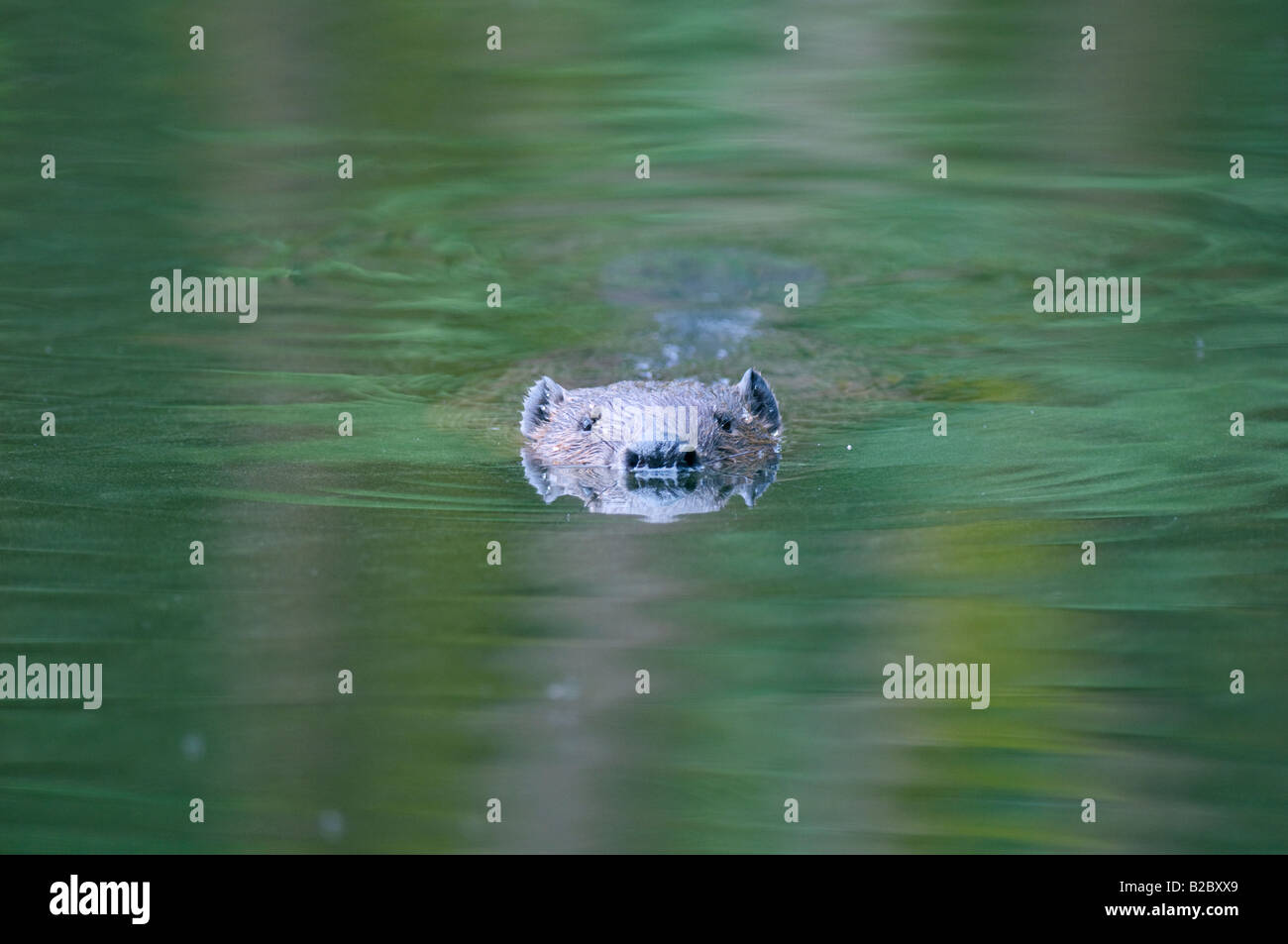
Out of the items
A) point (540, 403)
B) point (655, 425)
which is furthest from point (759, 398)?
point (540, 403)

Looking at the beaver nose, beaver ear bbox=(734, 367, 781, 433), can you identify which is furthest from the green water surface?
the beaver nose

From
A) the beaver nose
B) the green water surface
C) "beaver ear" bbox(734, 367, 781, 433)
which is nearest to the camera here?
the green water surface

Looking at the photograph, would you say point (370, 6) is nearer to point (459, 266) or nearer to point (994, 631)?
point (459, 266)

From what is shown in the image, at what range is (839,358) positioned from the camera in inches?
327

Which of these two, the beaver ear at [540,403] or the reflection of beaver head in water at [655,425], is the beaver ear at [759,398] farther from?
the beaver ear at [540,403]

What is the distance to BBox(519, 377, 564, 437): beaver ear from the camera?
24.1 ft

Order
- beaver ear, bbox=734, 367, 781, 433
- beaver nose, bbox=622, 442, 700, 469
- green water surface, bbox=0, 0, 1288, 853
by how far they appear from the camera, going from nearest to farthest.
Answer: green water surface, bbox=0, 0, 1288, 853 → beaver nose, bbox=622, 442, 700, 469 → beaver ear, bbox=734, 367, 781, 433

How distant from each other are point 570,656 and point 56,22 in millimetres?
9791

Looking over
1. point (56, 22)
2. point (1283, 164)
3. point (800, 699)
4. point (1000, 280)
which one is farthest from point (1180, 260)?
point (56, 22)

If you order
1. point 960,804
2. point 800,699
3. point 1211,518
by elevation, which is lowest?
point 960,804

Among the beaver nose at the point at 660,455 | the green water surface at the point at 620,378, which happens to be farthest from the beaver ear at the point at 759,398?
the beaver nose at the point at 660,455

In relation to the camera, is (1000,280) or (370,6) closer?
(1000,280)

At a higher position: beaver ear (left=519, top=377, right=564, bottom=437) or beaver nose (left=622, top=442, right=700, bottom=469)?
beaver ear (left=519, top=377, right=564, bottom=437)

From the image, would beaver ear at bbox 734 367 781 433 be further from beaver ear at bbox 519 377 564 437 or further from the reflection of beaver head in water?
beaver ear at bbox 519 377 564 437
